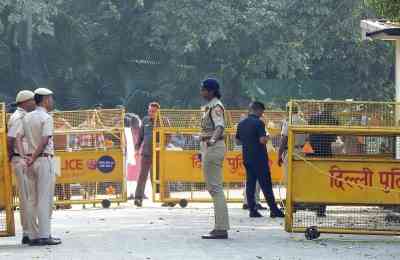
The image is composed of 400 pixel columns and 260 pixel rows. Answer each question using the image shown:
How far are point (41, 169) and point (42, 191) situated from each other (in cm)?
27

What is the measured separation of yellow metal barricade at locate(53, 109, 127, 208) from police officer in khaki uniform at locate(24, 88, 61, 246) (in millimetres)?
6823

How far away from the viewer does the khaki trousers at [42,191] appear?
14219 mm

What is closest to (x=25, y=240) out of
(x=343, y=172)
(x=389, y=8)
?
(x=343, y=172)

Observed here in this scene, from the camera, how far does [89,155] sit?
2144cm

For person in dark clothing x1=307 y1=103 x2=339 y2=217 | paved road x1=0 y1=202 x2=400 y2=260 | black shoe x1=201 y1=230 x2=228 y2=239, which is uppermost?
person in dark clothing x1=307 y1=103 x2=339 y2=217

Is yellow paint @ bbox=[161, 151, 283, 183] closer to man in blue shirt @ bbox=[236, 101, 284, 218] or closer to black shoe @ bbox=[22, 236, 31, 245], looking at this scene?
man in blue shirt @ bbox=[236, 101, 284, 218]

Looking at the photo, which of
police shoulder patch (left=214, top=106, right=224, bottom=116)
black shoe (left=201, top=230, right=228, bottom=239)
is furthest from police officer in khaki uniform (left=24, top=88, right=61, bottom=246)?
police shoulder patch (left=214, top=106, right=224, bottom=116)

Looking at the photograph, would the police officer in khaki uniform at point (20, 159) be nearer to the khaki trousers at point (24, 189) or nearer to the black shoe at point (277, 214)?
the khaki trousers at point (24, 189)

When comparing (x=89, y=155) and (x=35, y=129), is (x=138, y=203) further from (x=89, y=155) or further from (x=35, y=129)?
(x=35, y=129)

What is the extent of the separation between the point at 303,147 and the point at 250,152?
11.3 ft

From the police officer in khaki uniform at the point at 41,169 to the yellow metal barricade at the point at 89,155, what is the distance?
6.82 meters

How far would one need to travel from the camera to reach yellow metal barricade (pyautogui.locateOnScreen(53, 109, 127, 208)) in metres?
21.3

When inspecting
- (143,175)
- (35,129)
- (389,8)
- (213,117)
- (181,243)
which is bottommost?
(181,243)

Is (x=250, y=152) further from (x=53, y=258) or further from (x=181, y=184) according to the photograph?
(x=53, y=258)
